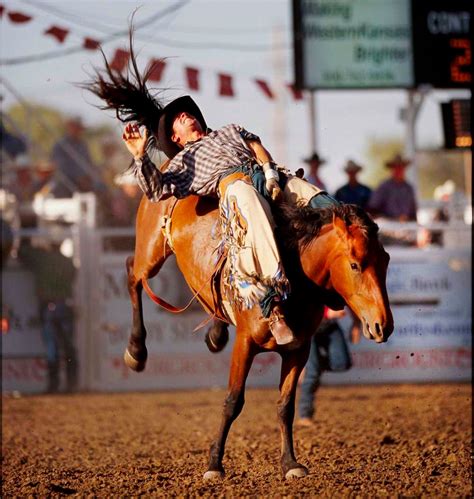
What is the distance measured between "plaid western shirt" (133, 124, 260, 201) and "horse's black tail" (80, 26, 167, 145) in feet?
2.17

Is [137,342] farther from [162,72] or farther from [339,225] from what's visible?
[162,72]

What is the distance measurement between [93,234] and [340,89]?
4185 millimetres

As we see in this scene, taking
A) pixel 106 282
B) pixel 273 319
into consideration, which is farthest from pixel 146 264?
pixel 106 282

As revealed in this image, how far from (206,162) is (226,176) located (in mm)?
252

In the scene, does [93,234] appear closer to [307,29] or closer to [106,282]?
[106,282]

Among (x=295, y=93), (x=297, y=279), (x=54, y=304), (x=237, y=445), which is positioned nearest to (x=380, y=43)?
(x=295, y=93)

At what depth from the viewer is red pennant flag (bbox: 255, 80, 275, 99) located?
50.6 feet

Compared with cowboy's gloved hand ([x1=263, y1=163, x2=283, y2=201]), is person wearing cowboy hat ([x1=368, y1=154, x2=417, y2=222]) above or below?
above

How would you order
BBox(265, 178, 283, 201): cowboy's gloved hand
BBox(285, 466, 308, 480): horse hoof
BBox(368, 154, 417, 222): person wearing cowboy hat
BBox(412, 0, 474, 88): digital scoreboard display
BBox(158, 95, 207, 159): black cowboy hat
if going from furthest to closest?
Answer: 1. BBox(412, 0, 474, 88): digital scoreboard display
2. BBox(368, 154, 417, 222): person wearing cowboy hat
3. BBox(158, 95, 207, 159): black cowboy hat
4. BBox(265, 178, 283, 201): cowboy's gloved hand
5. BBox(285, 466, 308, 480): horse hoof

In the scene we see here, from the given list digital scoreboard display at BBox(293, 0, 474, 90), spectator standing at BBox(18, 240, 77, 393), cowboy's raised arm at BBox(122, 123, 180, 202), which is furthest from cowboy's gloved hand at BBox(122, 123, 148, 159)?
digital scoreboard display at BBox(293, 0, 474, 90)

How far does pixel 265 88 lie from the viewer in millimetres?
15570

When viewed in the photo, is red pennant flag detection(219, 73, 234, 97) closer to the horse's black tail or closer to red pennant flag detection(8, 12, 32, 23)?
red pennant flag detection(8, 12, 32, 23)

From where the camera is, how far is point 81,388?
1380 centimetres

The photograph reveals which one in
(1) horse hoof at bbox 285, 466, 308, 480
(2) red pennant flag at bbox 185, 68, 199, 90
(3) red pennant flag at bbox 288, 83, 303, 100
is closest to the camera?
(1) horse hoof at bbox 285, 466, 308, 480
